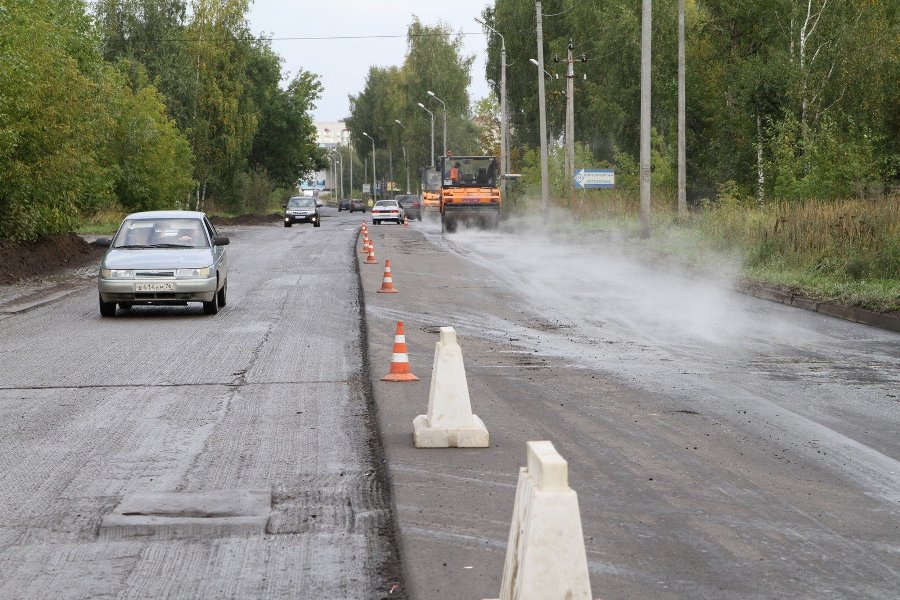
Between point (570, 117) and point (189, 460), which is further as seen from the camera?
point (570, 117)

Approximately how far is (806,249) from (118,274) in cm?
1357

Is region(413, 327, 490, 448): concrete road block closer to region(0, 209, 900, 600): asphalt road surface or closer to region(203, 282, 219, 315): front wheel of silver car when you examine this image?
region(0, 209, 900, 600): asphalt road surface

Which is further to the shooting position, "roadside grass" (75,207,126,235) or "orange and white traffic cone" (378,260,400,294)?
"roadside grass" (75,207,126,235)

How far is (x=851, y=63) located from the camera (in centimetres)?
4409

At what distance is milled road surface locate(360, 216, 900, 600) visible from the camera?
5.25 m

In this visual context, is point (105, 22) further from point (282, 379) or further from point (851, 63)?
point (282, 379)

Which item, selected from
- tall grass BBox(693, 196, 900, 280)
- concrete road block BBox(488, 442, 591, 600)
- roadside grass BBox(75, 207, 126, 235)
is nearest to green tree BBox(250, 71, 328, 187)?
roadside grass BBox(75, 207, 126, 235)

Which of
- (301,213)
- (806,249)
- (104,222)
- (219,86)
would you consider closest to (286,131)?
(219,86)

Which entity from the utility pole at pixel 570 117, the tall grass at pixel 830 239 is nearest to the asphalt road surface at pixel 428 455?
the tall grass at pixel 830 239

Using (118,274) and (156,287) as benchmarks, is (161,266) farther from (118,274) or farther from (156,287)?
(118,274)

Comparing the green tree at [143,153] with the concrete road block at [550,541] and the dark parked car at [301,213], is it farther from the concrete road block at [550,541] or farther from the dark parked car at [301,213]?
the concrete road block at [550,541]

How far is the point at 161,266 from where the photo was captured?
56.4 feet

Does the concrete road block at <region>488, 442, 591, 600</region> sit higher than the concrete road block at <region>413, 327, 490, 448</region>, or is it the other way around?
the concrete road block at <region>488, 442, 591, 600</region>

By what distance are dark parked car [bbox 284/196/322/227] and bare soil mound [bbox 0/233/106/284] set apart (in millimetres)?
29120
